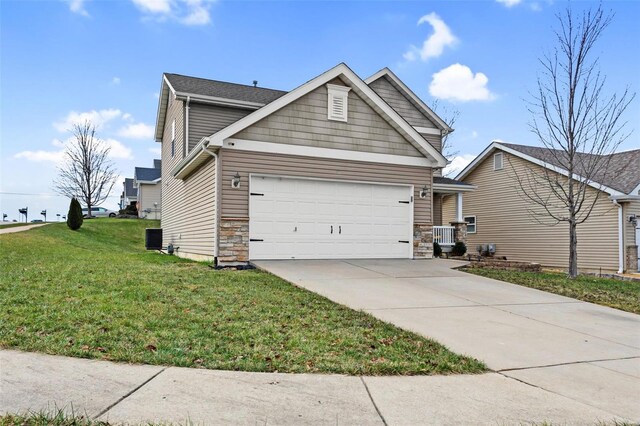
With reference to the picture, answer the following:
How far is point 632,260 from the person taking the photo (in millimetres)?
16297

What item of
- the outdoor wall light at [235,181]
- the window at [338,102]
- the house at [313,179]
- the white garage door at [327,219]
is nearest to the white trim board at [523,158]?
the house at [313,179]

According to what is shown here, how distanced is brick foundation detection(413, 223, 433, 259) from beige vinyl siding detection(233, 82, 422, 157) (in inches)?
87.5

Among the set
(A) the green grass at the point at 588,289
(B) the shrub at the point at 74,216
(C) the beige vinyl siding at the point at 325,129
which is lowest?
(A) the green grass at the point at 588,289

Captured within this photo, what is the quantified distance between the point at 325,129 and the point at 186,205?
224 inches

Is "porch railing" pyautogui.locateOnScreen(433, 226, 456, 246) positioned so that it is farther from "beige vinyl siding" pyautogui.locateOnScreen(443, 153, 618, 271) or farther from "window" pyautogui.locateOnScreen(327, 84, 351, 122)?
"window" pyautogui.locateOnScreen(327, 84, 351, 122)

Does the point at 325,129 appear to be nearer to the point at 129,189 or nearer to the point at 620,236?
the point at 620,236

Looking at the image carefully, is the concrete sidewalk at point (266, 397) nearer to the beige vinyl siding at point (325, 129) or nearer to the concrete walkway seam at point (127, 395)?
the concrete walkway seam at point (127, 395)

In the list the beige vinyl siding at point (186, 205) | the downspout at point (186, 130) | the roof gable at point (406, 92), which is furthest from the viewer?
the roof gable at point (406, 92)

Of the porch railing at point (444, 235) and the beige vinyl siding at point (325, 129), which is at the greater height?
the beige vinyl siding at point (325, 129)

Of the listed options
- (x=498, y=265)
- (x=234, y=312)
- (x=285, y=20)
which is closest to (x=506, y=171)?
(x=498, y=265)

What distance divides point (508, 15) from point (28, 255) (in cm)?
1521

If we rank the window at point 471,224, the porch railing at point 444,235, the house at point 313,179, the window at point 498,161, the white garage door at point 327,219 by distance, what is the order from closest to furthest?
the house at point 313,179
the white garage door at point 327,219
the porch railing at point 444,235
the window at point 498,161
the window at point 471,224

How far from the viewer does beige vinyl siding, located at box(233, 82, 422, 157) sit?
1145 centimetres

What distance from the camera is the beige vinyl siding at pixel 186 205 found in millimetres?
11578
